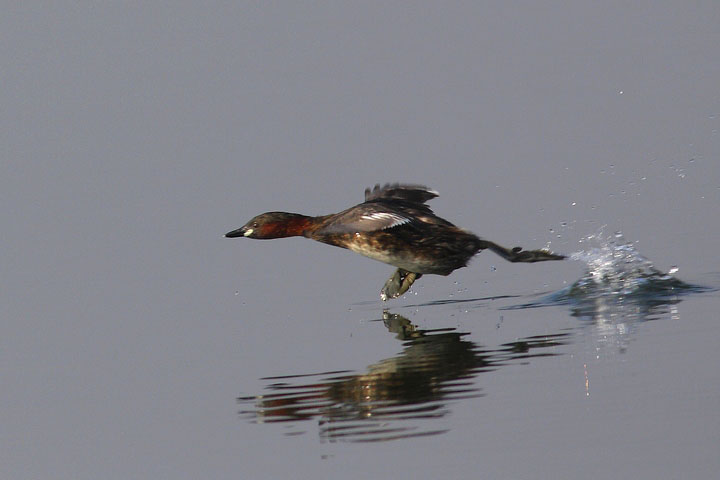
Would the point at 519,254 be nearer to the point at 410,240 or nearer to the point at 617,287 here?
the point at 617,287

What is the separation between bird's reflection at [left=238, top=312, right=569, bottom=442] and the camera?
31.2 feet

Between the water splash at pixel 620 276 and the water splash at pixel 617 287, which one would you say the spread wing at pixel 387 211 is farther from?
the water splash at pixel 620 276

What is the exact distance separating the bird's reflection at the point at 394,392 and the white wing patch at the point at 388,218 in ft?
4.51

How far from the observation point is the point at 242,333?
16562 millimetres

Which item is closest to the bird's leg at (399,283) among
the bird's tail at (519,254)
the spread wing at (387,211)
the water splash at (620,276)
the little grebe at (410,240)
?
the little grebe at (410,240)

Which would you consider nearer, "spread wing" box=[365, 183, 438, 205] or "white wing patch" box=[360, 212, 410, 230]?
"white wing patch" box=[360, 212, 410, 230]

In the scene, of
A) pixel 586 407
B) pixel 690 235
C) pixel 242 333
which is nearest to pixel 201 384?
pixel 242 333

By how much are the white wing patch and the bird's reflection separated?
1375mm

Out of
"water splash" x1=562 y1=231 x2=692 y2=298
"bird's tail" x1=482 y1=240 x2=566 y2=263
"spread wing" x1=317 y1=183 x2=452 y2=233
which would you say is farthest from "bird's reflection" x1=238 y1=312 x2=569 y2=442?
"water splash" x1=562 y1=231 x2=692 y2=298

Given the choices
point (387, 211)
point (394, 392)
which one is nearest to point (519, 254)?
point (387, 211)

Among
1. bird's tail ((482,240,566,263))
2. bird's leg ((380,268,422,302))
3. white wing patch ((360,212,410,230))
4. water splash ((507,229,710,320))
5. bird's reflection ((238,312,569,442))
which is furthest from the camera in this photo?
bird's leg ((380,268,422,302))

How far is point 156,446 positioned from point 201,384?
2686 millimetres

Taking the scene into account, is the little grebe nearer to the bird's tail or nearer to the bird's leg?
the bird's tail

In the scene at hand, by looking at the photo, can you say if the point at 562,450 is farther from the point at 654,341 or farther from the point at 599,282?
the point at 599,282
